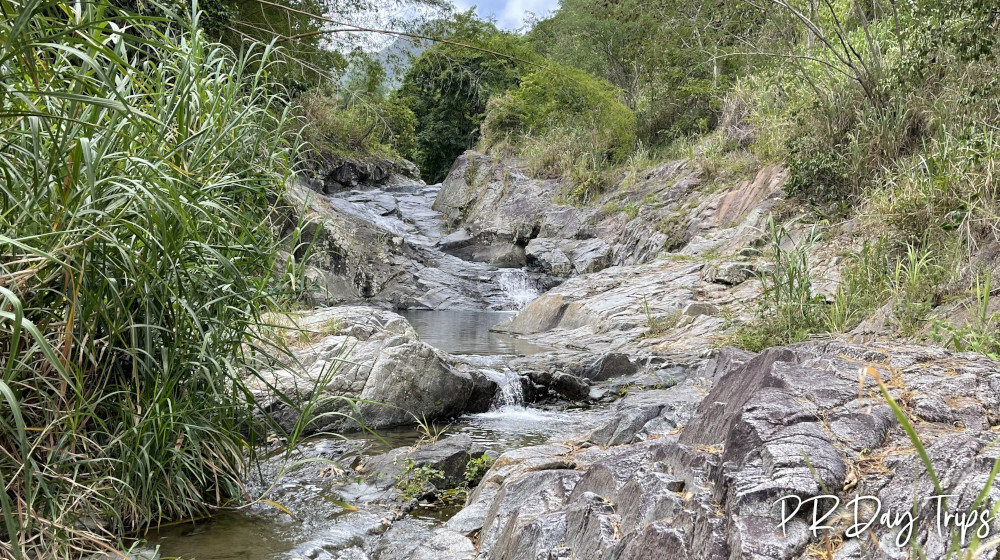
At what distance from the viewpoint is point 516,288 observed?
16.4m

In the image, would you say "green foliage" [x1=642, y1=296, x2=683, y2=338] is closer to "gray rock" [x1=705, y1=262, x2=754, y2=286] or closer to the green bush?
"gray rock" [x1=705, y1=262, x2=754, y2=286]

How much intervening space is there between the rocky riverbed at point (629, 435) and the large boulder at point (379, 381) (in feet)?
0.06

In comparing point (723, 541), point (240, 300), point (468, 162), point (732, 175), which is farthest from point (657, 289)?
point (468, 162)

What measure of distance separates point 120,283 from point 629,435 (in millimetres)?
2609

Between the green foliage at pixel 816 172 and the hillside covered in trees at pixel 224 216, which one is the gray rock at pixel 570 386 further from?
the green foliage at pixel 816 172

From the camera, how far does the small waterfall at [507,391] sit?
6.26 meters

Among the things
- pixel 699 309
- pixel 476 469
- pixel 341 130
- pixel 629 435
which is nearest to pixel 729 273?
pixel 699 309

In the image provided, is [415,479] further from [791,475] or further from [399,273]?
[399,273]

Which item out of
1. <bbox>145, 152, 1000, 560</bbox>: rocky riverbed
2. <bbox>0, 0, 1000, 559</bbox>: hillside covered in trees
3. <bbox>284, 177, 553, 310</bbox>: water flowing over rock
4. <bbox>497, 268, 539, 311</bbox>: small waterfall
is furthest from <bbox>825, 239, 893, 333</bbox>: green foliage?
<bbox>497, 268, 539, 311</bbox>: small waterfall

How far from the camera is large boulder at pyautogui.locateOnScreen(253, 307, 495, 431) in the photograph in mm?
5145

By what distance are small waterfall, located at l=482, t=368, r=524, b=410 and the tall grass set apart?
3.28 metres

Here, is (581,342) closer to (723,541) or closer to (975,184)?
(975,184)

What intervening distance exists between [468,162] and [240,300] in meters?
20.8

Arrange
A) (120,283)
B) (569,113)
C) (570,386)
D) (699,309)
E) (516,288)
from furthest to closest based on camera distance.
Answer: (569,113)
(516,288)
(699,309)
(570,386)
(120,283)
